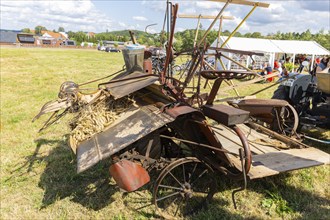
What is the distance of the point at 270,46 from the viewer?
56.3 ft

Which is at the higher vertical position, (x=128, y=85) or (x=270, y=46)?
(x=270, y=46)

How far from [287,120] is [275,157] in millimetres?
1497

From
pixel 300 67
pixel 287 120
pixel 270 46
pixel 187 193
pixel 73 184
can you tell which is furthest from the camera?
pixel 270 46

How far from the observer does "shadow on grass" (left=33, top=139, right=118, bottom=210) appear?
11.4 ft

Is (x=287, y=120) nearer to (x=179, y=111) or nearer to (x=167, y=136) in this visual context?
(x=167, y=136)

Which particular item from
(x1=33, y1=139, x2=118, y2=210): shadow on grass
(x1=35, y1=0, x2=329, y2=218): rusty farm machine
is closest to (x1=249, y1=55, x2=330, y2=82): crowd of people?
(x1=35, y1=0, x2=329, y2=218): rusty farm machine

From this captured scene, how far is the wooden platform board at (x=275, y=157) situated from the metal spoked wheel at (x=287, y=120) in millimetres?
237

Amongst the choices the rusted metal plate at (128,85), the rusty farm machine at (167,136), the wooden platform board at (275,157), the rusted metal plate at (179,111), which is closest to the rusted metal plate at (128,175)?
the rusty farm machine at (167,136)

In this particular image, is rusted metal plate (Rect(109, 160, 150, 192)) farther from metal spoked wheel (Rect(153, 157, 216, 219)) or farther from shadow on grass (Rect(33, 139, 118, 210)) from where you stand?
shadow on grass (Rect(33, 139, 118, 210))

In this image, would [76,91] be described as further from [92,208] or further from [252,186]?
[252,186]

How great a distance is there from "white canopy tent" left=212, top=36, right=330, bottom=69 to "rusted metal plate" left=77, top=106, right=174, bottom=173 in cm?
1297

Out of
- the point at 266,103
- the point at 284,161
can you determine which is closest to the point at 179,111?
the point at 284,161

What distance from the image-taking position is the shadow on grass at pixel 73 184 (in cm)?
347

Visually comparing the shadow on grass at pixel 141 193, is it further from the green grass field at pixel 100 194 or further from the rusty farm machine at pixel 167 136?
the rusty farm machine at pixel 167 136
